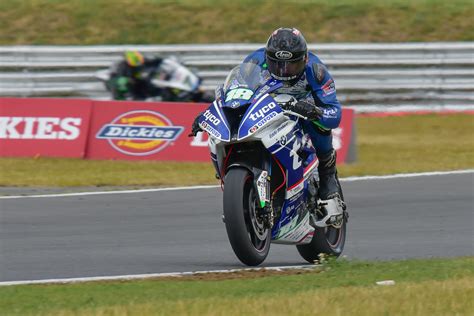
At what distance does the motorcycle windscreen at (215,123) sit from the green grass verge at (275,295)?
3.19ft

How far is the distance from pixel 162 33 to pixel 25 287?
19061 millimetres

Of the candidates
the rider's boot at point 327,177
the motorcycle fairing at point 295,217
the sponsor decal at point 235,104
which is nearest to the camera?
the sponsor decal at point 235,104

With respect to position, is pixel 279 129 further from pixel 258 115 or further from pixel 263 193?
pixel 263 193

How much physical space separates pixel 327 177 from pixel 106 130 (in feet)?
25.7

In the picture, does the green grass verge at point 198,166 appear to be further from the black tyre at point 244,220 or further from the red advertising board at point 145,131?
the black tyre at point 244,220

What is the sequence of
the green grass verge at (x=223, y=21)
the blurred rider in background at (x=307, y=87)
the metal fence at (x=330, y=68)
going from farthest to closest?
the green grass verge at (x=223, y=21)
the metal fence at (x=330, y=68)
the blurred rider in background at (x=307, y=87)

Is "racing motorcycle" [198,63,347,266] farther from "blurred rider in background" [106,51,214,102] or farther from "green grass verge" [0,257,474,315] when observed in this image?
"blurred rider in background" [106,51,214,102]

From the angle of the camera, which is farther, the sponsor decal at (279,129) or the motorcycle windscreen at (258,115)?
the sponsor decal at (279,129)

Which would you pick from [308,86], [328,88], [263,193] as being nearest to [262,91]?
[308,86]

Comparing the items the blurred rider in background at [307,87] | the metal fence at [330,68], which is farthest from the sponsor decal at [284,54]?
the metal fence at [330,68]

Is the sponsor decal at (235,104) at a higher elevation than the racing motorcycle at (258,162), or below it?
higher

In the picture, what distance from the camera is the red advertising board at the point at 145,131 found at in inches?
615

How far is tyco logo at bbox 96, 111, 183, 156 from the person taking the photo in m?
15.6

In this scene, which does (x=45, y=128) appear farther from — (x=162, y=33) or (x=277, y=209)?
→ (x=162, y=33)
